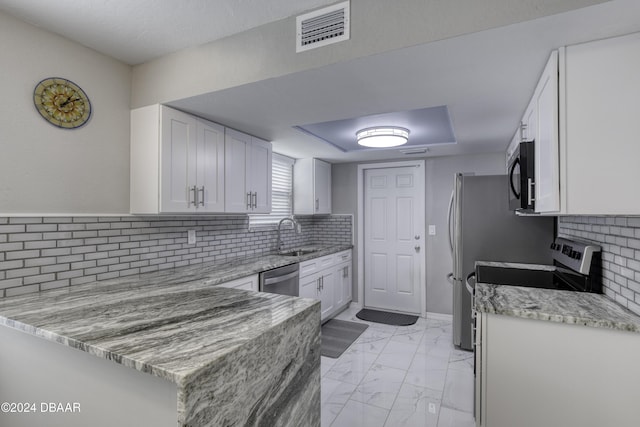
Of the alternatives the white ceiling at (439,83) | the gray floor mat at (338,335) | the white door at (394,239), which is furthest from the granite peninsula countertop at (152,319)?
the white door at (394,239)

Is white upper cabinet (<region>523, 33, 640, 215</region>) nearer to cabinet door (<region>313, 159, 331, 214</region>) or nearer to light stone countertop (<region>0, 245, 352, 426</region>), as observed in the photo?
light stone countertop (<region>0, 245, 352, 426</region>)

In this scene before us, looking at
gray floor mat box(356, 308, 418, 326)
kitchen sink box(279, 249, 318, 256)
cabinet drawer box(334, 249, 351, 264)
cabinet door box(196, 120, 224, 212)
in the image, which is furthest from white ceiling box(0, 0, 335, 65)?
gray floor mat box(356, 308, 418, 326)

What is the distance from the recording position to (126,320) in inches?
47.3

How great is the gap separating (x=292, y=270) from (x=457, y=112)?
197 cm

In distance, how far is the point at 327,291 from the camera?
384 centimetres

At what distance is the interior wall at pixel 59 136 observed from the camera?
1.69 meters

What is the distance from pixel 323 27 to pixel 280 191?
2.59 meters

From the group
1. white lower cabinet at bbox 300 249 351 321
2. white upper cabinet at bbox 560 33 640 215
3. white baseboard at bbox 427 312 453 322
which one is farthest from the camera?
white baseboard at bbox 427 312 453 322

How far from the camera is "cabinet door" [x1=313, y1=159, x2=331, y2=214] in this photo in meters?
4.20

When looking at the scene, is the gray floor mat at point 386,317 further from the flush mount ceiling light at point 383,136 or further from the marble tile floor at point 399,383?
the flush mount ceiling light at point 383,136

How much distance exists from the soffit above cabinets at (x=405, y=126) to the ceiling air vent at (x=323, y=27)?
105 centimetres

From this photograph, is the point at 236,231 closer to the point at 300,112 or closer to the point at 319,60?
the point at 300,112

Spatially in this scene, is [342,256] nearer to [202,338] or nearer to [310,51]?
[310,51]

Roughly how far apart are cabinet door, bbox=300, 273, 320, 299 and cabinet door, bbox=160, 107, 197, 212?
146cm
